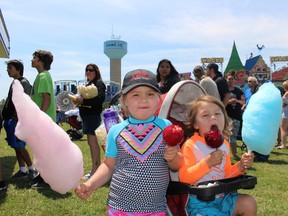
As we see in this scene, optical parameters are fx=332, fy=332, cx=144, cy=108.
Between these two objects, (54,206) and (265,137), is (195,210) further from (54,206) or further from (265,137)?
(54,206)

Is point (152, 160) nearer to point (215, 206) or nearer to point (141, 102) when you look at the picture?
point (141, 102)

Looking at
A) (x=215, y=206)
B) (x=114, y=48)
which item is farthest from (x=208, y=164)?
(x=114, y=48)

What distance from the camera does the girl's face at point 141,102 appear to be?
6.22 feet

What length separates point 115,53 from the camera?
75000 mm

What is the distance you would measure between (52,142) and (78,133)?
854cm

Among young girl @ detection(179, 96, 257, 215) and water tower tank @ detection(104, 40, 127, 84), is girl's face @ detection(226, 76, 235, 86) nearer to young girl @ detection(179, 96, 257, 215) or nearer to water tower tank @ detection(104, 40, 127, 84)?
young girl @ detection(179, 96, 257, 215)

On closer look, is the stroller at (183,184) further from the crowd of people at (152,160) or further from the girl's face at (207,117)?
the girl's face at (207,117)

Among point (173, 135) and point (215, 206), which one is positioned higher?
point (173, 135)

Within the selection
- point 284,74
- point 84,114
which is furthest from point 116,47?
point 84,114

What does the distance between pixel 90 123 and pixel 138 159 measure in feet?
8.91

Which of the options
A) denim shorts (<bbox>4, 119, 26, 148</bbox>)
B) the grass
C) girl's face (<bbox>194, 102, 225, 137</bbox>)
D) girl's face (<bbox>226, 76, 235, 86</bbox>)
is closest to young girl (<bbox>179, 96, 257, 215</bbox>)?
girl's face (<bbox>194, 102, 225, 137</bbox>)

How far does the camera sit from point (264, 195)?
3.96m

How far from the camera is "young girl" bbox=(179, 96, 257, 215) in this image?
6.11 ft

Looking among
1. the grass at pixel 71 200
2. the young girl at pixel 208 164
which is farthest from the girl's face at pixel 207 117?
the grass at pixel 71 200
